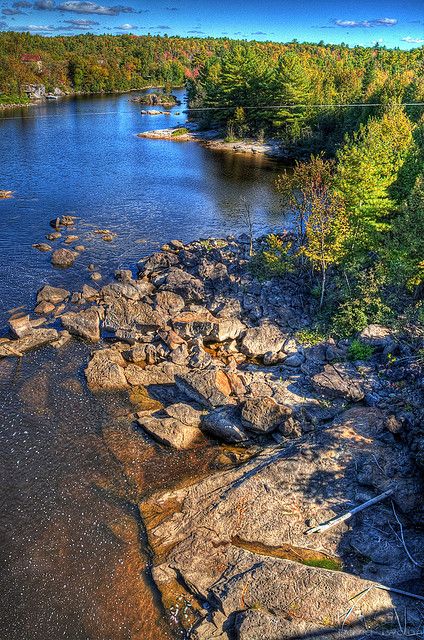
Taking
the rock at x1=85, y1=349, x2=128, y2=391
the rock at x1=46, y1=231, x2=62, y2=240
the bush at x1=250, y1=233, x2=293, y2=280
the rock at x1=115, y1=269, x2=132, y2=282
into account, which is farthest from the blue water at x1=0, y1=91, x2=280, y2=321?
the bush at x1=250, y1=233, x2=293, y2=280

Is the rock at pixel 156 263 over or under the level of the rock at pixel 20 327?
over

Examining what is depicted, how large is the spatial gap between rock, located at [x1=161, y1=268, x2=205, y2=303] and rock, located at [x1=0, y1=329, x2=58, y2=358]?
412 inches

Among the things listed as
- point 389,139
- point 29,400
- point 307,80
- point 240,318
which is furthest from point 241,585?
point 307,80

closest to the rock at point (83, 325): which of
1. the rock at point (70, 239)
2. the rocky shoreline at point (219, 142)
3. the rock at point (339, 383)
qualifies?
the rock at point (339, 383)

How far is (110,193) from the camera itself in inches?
2564

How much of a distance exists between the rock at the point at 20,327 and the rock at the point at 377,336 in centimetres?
2172

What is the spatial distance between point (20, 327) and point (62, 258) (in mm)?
13665

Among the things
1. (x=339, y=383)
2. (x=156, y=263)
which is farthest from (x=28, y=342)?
(x=339, y=383)

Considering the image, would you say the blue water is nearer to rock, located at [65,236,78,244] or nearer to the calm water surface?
the calm water surface

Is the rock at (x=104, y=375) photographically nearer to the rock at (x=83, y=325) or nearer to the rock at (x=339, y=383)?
the rock at (x=83, y=325)

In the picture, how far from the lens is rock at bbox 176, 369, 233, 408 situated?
2528 centimetres

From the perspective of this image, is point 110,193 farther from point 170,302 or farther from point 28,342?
point 28,342

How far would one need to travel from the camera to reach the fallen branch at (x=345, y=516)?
1752cm

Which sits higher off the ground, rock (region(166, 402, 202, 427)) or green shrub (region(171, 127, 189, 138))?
green shrub (region(171, 127, 189, 138))
